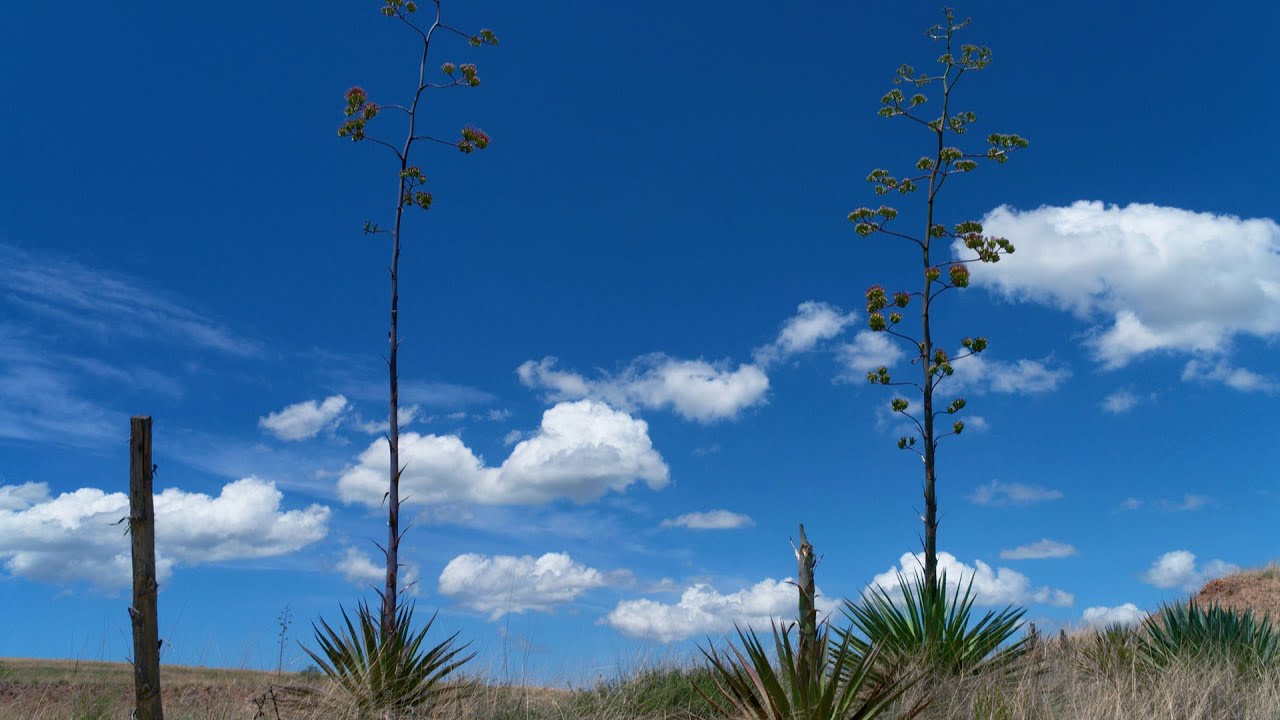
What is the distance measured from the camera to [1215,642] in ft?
34.6

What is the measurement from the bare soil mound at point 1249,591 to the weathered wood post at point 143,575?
20.3 meters

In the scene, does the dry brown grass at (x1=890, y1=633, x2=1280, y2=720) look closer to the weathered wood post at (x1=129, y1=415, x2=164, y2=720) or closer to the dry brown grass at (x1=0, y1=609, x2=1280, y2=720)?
the dry brown grass at (x1=0, y1=609, x2=1280, y2=720)

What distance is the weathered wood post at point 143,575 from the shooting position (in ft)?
21.6

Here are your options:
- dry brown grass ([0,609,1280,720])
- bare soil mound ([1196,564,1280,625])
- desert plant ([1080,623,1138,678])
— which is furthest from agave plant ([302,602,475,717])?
bare soil mound ([1196,564,1280,625])

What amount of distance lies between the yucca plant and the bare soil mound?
976cm

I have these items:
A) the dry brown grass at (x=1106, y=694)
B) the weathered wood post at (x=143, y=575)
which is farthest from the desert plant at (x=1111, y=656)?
the weathered wood post at (x=143, y=575)

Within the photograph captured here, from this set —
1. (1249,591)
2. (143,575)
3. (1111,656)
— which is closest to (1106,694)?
(1111,656)

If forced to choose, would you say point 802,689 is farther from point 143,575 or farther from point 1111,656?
point 1111,656

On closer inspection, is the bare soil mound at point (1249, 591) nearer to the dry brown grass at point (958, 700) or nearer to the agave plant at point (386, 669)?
the dry brown grass at point (958, 700)

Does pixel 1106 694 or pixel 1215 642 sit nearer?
pixel 1106 694

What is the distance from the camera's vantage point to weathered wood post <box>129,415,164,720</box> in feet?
21.6

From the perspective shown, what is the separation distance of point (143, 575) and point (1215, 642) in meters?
11.2

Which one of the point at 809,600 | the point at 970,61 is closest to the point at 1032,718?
the point at 809,600

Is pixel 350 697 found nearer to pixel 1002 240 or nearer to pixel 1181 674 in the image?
pixel 1181 674
